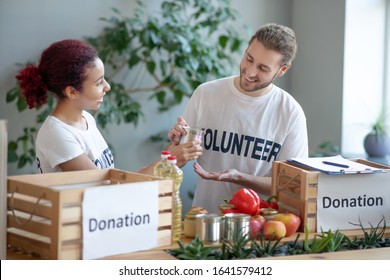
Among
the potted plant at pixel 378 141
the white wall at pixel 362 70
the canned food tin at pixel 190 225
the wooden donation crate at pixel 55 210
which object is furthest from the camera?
the white wall at pixel 362 70

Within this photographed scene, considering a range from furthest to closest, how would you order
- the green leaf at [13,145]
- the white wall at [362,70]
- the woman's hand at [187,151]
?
the white wall at [362,70]
the green leaf at [13,145]
the woman's hand at [187,151]

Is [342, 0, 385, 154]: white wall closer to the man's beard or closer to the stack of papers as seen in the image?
the man's beard

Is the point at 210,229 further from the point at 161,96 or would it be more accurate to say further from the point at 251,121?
the point at 161,96

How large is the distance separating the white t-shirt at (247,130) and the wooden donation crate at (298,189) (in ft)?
1.23

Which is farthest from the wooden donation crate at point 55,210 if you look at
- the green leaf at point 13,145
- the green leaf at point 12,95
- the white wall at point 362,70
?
the white wall at point 362,70

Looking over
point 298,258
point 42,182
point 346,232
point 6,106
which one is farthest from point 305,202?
point 6,106

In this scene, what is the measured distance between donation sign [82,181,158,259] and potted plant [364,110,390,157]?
310cm

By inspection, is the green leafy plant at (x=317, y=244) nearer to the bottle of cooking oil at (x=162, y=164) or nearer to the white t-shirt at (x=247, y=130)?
the bottle of cooking oil at (x=162, y=164)

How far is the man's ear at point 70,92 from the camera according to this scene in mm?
2621

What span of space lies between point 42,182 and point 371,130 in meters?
3.36

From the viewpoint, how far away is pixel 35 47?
4605mm

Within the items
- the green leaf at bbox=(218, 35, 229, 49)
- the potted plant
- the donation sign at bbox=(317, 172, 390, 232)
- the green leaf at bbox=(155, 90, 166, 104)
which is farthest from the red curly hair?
the potted plant

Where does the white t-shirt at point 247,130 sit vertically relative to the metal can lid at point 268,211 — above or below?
above
